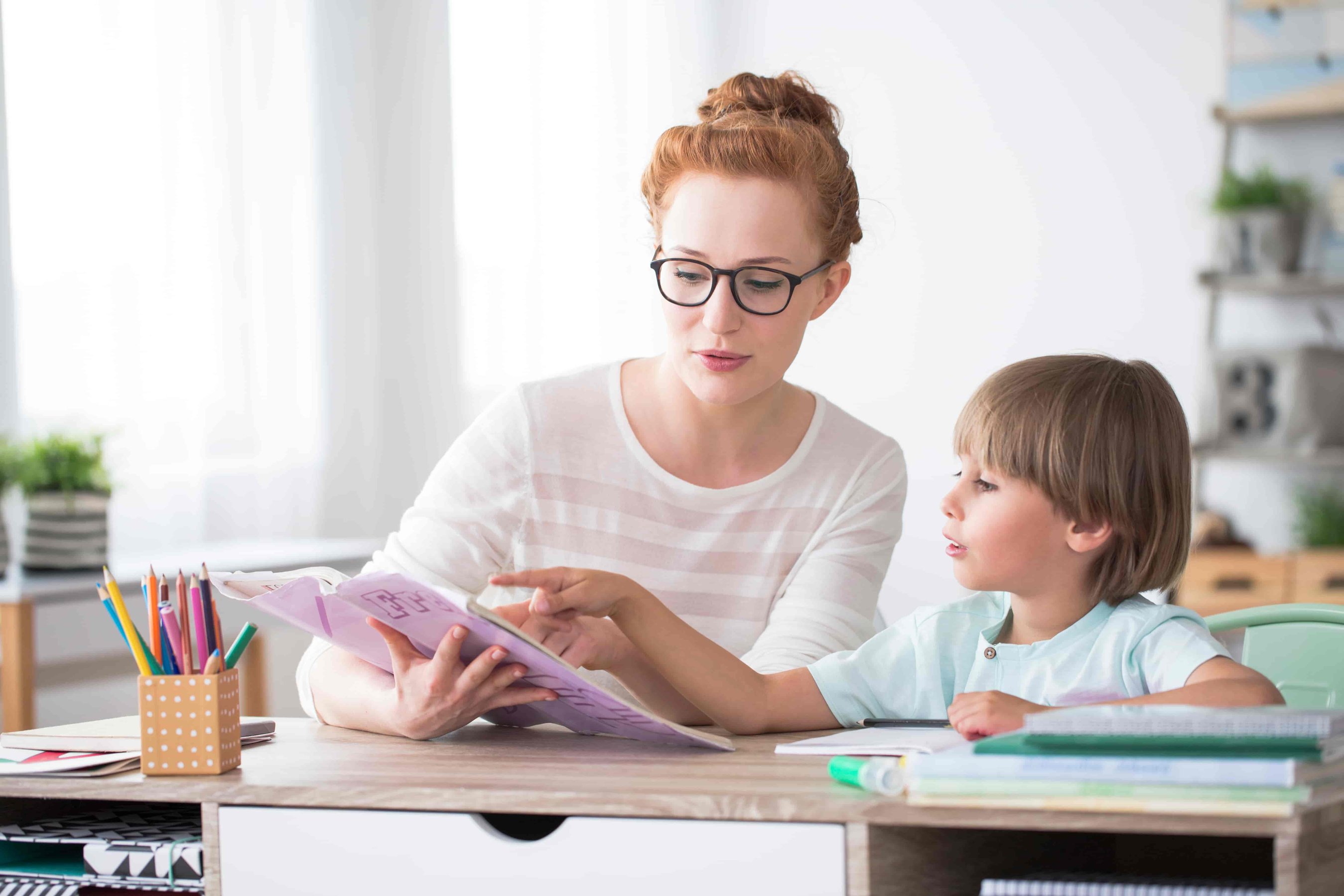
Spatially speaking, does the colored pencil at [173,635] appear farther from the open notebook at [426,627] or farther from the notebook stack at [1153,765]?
the notebook stack at [1153,765]

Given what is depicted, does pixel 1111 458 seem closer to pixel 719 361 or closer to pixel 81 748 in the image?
pixel 719 361

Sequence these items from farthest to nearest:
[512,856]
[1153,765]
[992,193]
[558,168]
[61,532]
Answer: [558,168], [992,193], [61,532], [512,856], [1153,765]

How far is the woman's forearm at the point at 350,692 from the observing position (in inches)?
43.8

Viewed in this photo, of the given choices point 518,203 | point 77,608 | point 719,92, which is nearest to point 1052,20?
point 518,203

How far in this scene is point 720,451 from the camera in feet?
4.85

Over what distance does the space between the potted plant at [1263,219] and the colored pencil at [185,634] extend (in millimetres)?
2858

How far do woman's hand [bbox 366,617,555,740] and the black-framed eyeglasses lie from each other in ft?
1.48

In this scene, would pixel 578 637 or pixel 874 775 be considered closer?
pixel 874 775

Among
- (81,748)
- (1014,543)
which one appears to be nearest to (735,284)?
(1014,543)

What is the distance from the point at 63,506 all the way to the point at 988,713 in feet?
6.47

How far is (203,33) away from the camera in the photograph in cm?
317

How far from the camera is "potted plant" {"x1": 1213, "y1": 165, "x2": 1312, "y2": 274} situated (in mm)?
3141

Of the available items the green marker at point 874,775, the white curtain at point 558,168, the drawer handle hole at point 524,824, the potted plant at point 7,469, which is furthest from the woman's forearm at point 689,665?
the white curtain at point 558,168

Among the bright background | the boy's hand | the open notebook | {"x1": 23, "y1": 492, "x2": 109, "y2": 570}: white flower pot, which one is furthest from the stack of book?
the bright background
